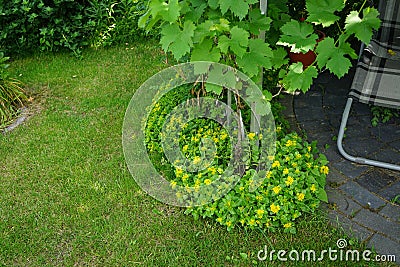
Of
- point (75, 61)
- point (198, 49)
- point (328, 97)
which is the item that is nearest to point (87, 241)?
point (198, 49)

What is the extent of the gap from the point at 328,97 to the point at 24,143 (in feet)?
7.57

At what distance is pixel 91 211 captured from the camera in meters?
2.59

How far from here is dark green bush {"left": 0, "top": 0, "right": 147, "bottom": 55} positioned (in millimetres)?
4238

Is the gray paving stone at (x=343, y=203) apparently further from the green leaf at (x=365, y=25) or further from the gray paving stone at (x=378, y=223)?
the green leaf at (x=365, y=25)

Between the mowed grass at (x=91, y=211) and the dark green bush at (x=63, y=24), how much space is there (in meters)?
0.89

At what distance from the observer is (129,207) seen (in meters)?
2.60

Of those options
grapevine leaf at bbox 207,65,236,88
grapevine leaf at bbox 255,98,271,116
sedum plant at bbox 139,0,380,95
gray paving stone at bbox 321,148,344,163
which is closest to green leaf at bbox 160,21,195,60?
sedum plant at bbox 139,0,380,95

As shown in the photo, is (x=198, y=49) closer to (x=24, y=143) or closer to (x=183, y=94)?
(x=183, y=94)

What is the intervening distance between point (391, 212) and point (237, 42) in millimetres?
1297

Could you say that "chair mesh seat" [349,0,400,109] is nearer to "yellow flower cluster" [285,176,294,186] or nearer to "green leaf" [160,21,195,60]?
"yellow flower cluster" [285,176,294,186]

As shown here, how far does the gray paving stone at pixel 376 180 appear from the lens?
2.60 m

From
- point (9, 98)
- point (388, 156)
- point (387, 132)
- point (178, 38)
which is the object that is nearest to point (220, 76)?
point (178, 38)

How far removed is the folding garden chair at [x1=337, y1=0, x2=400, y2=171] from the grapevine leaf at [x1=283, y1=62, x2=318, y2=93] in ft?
2.39

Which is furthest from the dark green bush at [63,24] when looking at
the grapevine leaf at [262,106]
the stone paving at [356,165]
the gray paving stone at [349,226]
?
the gray paving stone at [349,226]
